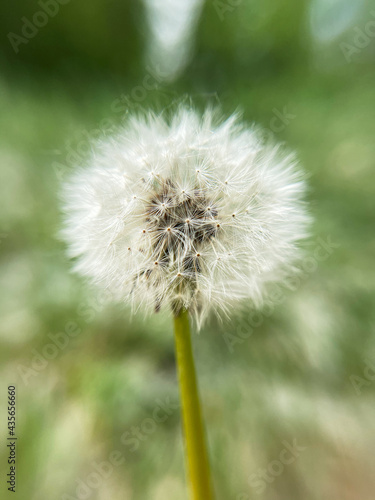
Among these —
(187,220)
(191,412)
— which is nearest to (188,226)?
(187,220)

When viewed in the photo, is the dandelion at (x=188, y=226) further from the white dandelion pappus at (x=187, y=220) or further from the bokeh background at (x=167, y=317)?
the bokeh background at (x=167, y=317)

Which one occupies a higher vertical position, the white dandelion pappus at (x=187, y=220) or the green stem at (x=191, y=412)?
the white dandelion pappus at (x=187, y=220)

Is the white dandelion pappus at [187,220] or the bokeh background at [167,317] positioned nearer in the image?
the white dandelion pappus at [187,220]

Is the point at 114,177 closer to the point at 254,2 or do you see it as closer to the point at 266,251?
the point at 266,251


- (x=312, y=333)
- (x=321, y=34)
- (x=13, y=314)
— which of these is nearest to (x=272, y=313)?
(x=312, y=333)

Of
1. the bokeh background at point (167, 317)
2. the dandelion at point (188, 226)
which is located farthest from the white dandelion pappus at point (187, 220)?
the bokeh background at point (167, 317)
